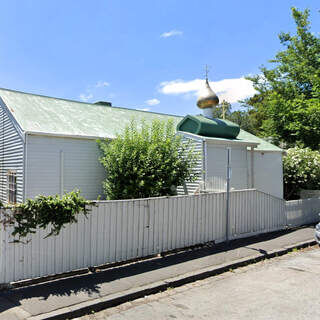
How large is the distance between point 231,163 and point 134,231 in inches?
289

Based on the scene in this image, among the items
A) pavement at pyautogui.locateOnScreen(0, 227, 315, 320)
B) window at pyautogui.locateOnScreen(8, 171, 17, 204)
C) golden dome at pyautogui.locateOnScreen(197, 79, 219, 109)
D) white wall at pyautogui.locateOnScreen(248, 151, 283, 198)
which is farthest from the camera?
white wall at pyautogui.locateOnScreen(248, 151, 283, 198)

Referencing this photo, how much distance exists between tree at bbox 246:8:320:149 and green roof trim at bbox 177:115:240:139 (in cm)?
642

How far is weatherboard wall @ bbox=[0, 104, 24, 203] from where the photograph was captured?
1164 centimetres

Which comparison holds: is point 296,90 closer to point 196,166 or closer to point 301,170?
point 301,170

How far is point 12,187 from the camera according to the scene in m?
12.5

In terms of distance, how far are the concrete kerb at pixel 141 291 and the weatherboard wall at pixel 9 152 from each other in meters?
7.71

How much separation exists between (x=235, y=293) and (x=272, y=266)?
2.20 metres

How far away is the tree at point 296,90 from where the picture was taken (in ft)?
62.1

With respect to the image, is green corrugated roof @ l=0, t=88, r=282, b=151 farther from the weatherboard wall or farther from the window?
the window

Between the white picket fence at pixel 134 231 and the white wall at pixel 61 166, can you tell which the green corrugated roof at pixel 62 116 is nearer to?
the white wall at pixel 61 166

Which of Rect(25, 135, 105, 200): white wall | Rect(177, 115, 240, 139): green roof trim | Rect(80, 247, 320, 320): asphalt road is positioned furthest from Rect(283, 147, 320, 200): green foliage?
Rect(25, 135, 105, 200): white wall

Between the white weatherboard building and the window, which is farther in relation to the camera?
the window

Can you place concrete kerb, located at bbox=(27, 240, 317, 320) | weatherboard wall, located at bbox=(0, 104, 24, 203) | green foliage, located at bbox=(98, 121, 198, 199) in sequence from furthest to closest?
weatherboard wall, located at bbox=(0, 104, 24, 203) → green foliage, located at bbox=(98, 121, 198, 199) → concrete kerb, located at bbox=(27, 240, 317, 320)

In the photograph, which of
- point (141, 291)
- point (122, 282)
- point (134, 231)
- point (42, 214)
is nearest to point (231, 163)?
point (134, 231)
